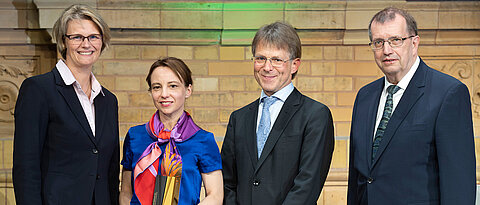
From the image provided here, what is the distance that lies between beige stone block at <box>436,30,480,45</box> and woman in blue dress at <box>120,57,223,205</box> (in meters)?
3.03

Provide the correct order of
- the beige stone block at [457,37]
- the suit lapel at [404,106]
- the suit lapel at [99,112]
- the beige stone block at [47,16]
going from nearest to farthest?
the suit lapel at [404,106], the suit lapel at [99,112], the beige stone block at [47,16], the beige stone block at [457,37]

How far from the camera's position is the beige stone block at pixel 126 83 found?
4309 mm

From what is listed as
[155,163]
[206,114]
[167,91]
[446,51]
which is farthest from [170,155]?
[446,51]

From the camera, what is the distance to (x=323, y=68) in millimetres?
4371

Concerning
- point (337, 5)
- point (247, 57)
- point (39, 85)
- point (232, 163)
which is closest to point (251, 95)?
point (247, 57)

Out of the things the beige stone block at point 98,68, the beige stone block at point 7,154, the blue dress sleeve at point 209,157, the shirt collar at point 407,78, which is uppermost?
the beige stone block at point 98,68

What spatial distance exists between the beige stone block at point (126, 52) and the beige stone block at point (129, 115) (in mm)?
462

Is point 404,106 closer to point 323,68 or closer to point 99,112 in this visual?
point 99,112

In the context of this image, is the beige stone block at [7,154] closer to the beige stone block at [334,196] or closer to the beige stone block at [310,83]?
the beige stone block at [310,83]

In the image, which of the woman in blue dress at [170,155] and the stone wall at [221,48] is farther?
the stone wall at [221,48]

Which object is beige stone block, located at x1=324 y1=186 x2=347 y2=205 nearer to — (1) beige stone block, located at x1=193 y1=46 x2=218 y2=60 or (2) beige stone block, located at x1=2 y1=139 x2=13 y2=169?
(1) beige stone block, located at x1=193 y1=46 x2=218 y2=60

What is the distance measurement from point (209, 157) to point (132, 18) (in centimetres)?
243

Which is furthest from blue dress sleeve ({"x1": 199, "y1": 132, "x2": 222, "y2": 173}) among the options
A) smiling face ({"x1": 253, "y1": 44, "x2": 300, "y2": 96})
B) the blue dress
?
smiling face ({"x1": 253, "y1": 44, "x2": 300, "y2": 96})

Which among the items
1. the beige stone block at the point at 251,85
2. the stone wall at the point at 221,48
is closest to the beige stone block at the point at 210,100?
the stone wall at the point at 221,48
